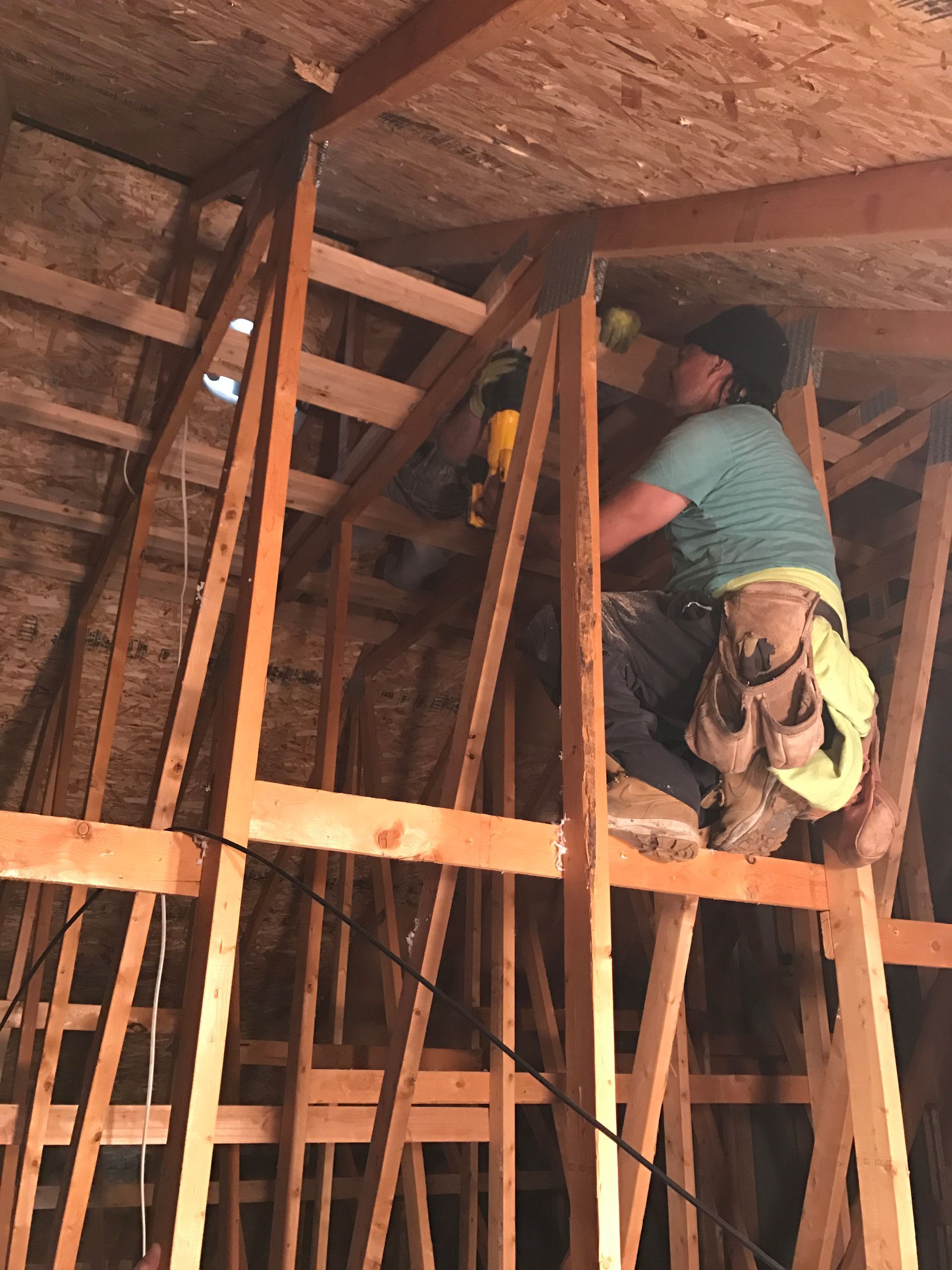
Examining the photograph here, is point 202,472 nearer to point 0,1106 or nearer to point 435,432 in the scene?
point 435,432

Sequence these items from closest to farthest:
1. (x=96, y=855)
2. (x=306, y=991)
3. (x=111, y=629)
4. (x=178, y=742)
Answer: (x=96, y=855) < (x=178, y=742) < (x=306, y=991) < (x=111, y=629)

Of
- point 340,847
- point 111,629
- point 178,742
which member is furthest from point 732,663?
point 111,629

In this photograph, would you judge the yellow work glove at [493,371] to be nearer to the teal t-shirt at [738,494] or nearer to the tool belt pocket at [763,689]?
the teal t-shirt at [738,494]

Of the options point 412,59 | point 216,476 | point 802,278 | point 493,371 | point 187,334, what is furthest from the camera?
point 216,476

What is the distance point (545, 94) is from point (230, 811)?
5.70 feet

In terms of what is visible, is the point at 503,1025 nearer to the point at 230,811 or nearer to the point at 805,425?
the point at 230,811

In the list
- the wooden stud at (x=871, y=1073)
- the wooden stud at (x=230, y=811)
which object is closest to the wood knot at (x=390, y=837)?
the wooden stud at (x=230, y=811)

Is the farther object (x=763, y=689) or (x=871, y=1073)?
(x=871, y=1073)

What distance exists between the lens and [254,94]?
283 centimetres

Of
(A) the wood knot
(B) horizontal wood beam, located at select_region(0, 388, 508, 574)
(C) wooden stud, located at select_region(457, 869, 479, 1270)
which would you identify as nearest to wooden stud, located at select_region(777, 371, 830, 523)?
(B) horizontal wood beam, located at select_region(0, 388, 508, 574)

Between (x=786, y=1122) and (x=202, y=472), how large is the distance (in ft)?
14.4

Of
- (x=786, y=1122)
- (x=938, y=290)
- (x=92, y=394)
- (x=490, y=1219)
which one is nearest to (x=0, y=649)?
(x=92, y=394)

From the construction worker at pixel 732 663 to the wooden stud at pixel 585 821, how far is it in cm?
15

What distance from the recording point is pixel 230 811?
74.5 inches
